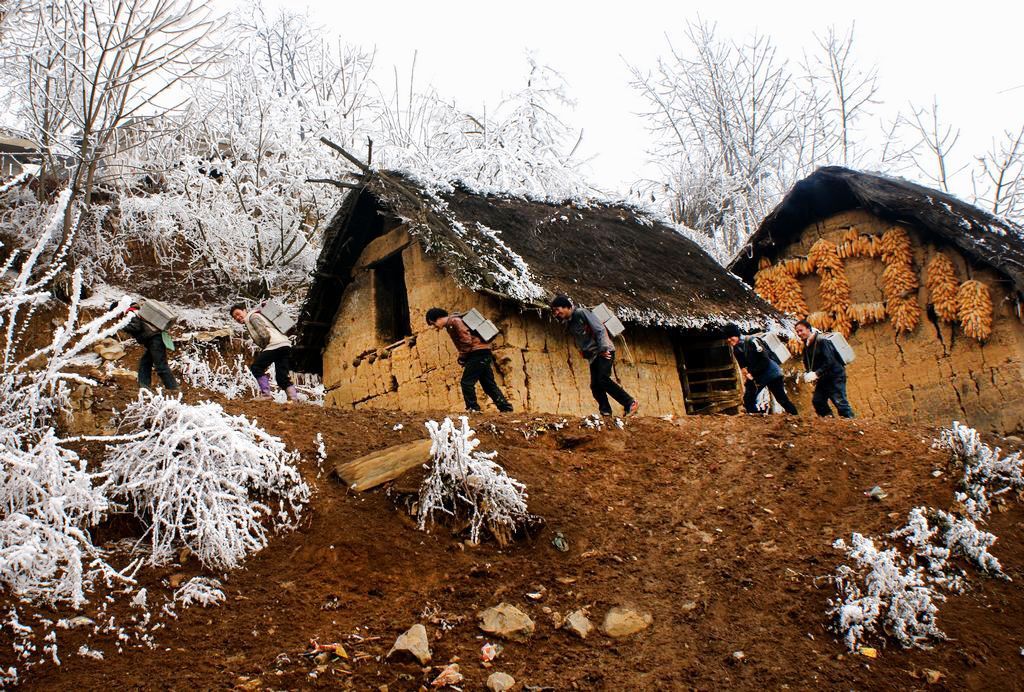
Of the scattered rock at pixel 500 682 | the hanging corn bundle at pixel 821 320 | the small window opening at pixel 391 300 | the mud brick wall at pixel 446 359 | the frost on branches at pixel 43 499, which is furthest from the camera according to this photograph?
the hanging corn bundle at pixel 821 320

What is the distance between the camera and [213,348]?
13.5 meters

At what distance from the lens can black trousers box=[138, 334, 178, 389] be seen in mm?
7387

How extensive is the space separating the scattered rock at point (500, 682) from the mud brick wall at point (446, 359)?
197 inches

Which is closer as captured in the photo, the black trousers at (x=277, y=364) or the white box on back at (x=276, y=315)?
the black trousers at (x=277, y=364)

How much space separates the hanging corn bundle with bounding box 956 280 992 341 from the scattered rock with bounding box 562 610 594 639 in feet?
24.6

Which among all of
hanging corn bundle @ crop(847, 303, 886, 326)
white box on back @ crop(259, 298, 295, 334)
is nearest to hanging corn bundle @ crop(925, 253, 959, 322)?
hanging corn bundle @ crop(847, 303, 886, 326)

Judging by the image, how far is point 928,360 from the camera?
30.9 ft

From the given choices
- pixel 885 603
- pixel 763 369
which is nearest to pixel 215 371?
pixel 763 369

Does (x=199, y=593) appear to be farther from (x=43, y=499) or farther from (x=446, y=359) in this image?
(x=446, y=359)

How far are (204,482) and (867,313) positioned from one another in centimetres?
884

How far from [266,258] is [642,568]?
39.3 ft

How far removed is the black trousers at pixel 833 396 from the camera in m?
7.67

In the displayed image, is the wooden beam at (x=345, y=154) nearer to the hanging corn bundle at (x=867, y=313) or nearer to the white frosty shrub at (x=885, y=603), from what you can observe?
the white frosty shrub at (x=885, y=603)

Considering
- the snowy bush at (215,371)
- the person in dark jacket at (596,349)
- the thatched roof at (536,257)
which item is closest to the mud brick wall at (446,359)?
the thatched roof at (536,257)
